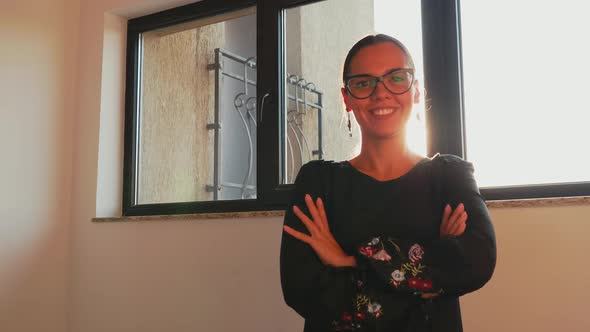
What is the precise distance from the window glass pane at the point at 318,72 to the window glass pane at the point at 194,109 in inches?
9.6

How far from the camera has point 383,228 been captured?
3.80ft

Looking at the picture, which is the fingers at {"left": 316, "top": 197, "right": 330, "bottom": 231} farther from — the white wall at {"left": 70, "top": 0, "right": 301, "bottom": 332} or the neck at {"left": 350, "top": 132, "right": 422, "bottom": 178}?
the white wall at {"left": 70, "top": 0, "right": 301, "bottom": 332}

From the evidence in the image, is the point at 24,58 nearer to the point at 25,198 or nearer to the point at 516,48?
the point at 25,198

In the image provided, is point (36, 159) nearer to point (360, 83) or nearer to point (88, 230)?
point (88, 230)

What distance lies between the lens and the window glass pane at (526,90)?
71.7 inches

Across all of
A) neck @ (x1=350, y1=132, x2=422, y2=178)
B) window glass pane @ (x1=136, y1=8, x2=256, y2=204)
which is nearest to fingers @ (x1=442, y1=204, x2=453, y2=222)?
neck @ (x1=350, y1=132, x2=422, y2=178)

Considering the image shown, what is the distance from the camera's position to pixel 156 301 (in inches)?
95.0

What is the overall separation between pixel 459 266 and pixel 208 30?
2046mm

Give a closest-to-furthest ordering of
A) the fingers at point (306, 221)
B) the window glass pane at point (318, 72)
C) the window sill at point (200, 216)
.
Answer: the fingers at point (306, 221)
the window sill at point (200, 216)
the window glass pane at point (318, 72)

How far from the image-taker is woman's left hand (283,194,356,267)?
114 cm

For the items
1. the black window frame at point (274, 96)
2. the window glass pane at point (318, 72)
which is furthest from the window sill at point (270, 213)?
the window glass pane at point (318, 72)

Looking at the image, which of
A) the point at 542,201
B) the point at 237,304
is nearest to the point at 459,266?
the point at 542,201

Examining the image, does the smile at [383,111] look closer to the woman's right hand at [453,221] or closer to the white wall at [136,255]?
the woman's right hand at [453,221]

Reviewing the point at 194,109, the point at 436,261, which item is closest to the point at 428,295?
the point at 436,261
